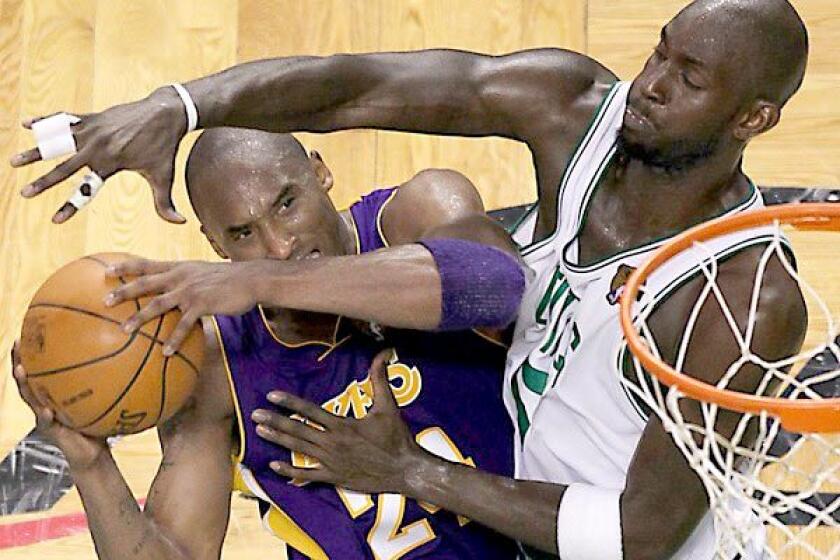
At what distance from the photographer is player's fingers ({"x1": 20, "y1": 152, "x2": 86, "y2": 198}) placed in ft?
6.24

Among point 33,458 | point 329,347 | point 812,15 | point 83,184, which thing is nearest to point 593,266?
point 329,347

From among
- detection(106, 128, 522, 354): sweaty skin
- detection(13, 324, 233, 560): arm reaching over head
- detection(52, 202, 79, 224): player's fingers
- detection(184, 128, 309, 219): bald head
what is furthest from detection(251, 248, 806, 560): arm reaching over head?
detection(52, 202, 79, 224): player's fingers

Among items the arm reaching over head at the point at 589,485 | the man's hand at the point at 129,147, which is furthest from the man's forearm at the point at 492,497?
the man's hand at the point at 129,147

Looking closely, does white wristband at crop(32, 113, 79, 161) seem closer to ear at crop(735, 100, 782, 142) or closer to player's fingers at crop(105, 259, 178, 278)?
player's fingers at crop(105, 259, 178, 278)

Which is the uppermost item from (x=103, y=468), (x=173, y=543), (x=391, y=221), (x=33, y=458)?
(x=391, y=221)

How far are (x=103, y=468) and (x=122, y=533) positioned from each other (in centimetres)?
10

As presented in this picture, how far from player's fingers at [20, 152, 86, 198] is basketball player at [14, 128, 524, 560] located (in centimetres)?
32

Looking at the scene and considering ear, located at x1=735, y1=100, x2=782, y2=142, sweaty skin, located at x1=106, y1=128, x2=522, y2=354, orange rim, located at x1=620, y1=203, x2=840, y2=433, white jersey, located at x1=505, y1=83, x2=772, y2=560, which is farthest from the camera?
white jersey, located at x1=505, y1=83, x2=772, y2=560

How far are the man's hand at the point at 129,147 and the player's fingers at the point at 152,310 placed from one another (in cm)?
11

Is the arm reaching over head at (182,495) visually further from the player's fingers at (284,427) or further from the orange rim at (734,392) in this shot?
the orange rim at (734,392)

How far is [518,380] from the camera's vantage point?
233cm

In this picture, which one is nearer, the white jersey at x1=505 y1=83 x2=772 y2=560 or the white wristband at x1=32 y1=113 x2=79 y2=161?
the white wristband at x1=32 y1=113 x2=79 y2=161

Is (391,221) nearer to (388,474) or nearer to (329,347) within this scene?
(329,347)

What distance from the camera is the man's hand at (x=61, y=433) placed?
2.04 metres
